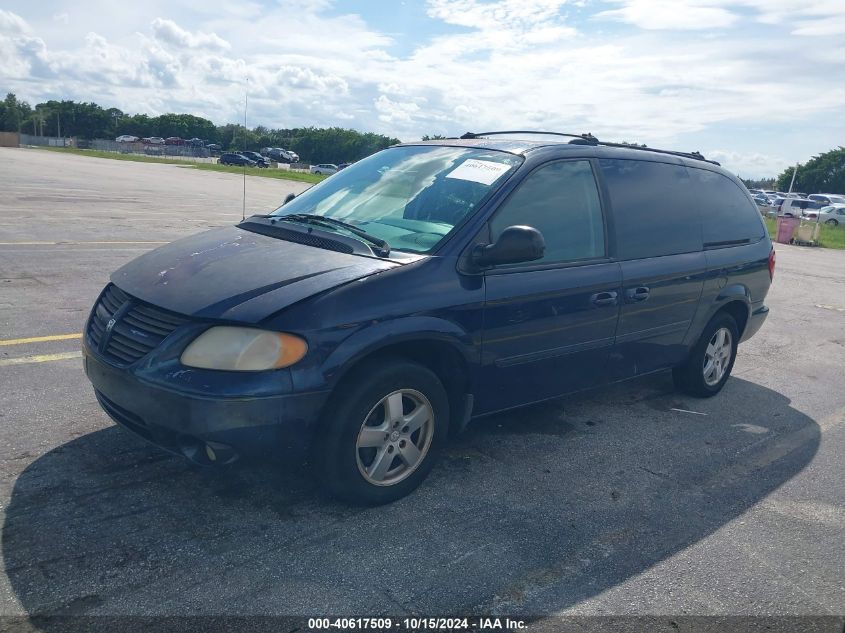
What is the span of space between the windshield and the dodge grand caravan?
0.05 feet

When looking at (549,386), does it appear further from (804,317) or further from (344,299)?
(804,317)

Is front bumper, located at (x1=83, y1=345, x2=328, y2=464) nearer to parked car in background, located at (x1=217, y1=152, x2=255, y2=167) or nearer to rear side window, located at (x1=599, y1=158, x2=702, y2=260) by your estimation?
rear side window, located at (x1=599, y1=158, x2=702, y2=260)

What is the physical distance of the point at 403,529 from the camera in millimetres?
3279

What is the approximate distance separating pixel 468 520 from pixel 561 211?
1.90 m

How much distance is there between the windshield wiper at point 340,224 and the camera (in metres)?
3.60

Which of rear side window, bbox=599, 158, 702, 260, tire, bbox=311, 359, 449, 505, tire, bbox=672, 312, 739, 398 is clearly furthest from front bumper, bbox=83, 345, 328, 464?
tire, bbox=672, 312, 739, 398

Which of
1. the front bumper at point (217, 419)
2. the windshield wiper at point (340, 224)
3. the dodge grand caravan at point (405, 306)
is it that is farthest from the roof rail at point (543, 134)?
the front bumper at point (217, 419)

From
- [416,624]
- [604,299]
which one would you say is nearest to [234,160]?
[604,299]

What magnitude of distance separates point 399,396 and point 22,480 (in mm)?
1837

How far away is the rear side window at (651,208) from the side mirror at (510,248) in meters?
1.09

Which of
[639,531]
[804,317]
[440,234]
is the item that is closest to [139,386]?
[440,234]

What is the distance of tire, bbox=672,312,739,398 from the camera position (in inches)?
217

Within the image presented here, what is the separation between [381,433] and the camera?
3.37 meters

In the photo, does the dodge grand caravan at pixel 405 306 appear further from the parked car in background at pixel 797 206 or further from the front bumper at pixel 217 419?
the parked car in background at pixel 797 206
